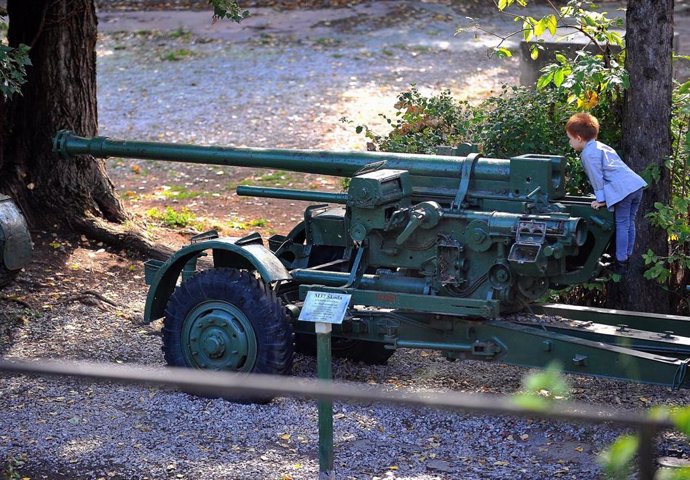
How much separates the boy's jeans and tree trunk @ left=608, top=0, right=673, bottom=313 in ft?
4.23

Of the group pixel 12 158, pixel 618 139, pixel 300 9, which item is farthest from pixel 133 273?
pixel 300 9

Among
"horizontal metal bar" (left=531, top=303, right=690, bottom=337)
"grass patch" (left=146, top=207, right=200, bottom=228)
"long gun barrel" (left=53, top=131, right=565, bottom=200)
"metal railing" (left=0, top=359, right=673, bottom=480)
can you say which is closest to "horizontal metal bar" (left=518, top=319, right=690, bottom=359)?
"horizontal metal bar" (left=531, top=303, right=690, bottom=337)

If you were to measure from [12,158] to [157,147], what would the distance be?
296cm

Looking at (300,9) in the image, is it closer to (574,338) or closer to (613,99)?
(613,99)

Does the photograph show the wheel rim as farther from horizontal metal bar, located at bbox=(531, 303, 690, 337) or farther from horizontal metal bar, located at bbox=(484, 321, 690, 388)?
horizontal metal bar, located at bbox=(531, 303, 690, 337)

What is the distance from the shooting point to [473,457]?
6113 mm

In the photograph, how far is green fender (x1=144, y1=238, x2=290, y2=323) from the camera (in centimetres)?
684

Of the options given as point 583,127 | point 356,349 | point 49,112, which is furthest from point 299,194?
point 49,112

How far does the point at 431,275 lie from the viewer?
6723 mm

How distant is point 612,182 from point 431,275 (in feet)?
4.10

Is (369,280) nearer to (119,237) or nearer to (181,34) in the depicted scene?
(119,237)

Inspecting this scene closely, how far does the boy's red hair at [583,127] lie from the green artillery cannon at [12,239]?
13.2 ft

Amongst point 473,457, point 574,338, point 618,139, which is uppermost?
point 618,139

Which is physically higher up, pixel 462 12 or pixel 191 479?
pixel 462 12
